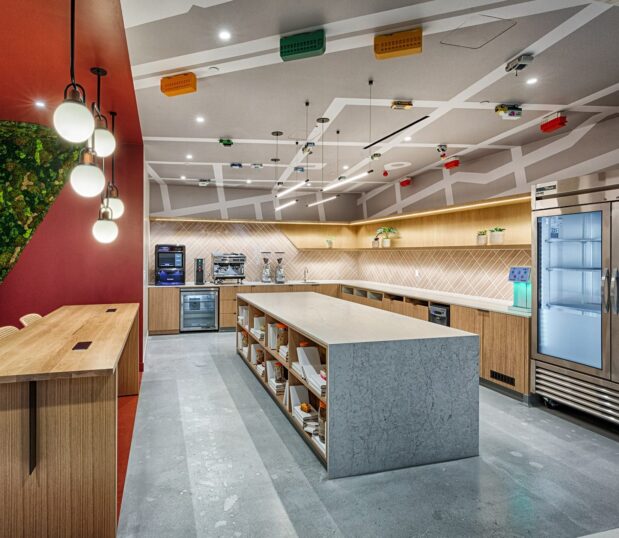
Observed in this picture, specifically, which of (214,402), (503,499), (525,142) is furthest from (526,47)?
(214,402)

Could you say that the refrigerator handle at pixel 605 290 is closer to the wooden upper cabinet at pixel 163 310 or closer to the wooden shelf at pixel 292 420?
the wooden shelf at pixel 292 420

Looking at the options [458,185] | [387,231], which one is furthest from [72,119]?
[387,231]

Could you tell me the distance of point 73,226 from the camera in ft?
15.5

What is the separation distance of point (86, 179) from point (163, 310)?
209 inches

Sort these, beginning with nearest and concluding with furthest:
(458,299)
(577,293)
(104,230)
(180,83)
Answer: (180,83) < (104,230) < (577,293) < (458,299)

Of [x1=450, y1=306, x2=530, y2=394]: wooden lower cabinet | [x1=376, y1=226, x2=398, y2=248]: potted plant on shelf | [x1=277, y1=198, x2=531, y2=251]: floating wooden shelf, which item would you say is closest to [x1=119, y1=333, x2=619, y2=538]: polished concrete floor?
[x1=450, y1=306, x2=530, y2=394]: wooden lower cabinet

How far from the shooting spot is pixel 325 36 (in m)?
2.65

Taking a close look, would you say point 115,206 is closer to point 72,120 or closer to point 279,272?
point 72,120

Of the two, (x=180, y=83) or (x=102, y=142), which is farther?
(x=180, y=83)

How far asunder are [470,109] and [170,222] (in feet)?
20.2

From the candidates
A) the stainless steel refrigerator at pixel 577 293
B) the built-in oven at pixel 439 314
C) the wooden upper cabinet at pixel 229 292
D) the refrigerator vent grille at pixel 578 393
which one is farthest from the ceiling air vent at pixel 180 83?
the wooden upper cabinet at pixel 229 292

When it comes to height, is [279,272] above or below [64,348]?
above

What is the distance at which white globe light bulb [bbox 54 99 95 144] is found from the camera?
1989 mm

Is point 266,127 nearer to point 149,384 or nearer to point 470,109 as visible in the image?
point 470,109
